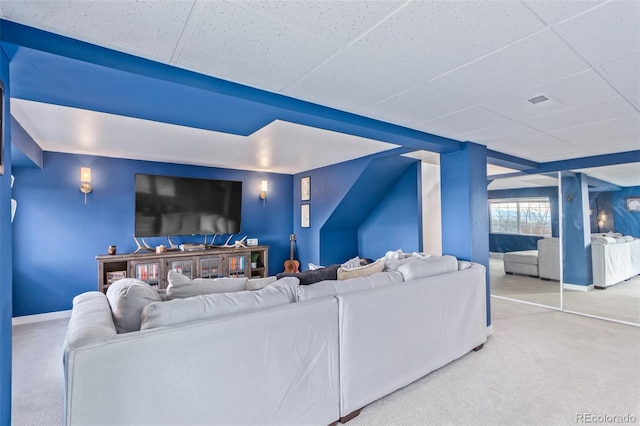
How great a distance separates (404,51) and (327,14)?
1.71 ft

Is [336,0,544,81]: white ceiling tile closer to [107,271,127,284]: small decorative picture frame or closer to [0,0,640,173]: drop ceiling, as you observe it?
[0,0,640,173]: drop ceiling

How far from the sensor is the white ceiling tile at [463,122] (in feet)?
8.60

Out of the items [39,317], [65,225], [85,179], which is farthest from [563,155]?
[39,317]

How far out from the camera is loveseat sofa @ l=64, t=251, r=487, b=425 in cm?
130

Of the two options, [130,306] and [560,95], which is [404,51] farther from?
[130,306]

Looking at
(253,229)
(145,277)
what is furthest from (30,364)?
(253,229)

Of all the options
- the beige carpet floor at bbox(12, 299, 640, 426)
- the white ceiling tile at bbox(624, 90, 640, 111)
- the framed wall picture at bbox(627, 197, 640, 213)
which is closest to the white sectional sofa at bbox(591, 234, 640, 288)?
the framed wall picture at bbox(627, 197, 640, 213)

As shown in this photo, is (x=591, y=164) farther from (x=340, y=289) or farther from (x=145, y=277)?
(x=145, y=277)

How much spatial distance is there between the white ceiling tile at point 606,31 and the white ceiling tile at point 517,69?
57 mm

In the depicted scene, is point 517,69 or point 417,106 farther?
point 417,106

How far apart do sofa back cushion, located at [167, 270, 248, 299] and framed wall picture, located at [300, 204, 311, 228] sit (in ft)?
13.2

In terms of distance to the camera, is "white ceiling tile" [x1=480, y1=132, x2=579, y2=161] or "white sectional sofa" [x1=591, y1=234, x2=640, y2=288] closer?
"white ceiling tile" [x1=480, y1=132, x2=579, y2=161]

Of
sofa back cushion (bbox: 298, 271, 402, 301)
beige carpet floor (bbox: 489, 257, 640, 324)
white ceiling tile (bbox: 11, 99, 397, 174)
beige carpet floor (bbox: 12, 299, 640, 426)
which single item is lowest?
beige carpet floor (bbox: 12, 299, 640, 426)

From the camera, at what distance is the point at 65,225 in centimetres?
433
